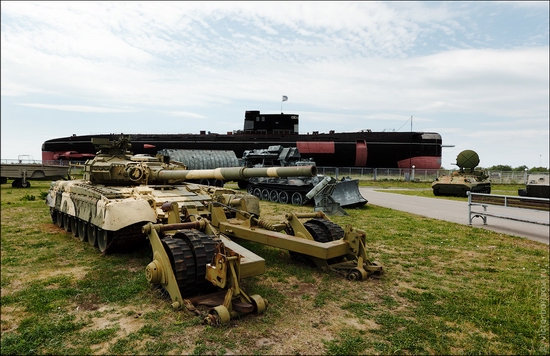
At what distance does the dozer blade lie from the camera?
15.2 m

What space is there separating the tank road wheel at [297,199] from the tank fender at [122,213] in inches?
393

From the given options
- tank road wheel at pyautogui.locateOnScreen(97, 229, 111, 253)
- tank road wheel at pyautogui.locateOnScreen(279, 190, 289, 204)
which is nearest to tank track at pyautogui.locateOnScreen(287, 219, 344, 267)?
tank road wheel at pyautogui.locateOnScreen(97, 229, 111, 253)

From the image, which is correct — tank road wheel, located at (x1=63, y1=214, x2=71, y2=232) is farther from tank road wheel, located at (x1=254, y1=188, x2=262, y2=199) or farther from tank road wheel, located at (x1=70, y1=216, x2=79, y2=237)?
tank road wheel, located at (x1=254, y1=188, x2=262, y2=199)

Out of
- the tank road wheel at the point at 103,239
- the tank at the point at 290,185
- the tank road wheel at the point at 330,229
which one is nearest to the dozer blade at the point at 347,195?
the tank at the point at 290,185

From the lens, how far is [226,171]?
6.54 meters

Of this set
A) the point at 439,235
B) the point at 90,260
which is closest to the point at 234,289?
the point at 90,260

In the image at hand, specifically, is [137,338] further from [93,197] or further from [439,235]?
[439,235]

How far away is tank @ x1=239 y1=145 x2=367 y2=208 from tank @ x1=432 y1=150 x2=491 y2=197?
27.5 ft

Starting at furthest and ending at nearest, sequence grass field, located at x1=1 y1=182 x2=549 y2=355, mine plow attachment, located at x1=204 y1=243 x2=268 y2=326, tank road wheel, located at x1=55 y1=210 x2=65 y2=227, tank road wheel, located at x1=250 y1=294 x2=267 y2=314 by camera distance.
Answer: tank road wheel, located at x1=55 y1=210 x2=65 y2=227 → tank road wheel, located at x1=250 y1=294 x2=267 y2=314 → mine plow attachment, located at x1=204 y1=243 x2=268 y2=326 → grass field, located at x1=1 y1=182 x2=549 y2=355

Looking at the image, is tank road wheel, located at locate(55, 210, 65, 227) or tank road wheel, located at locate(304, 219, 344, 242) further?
tank road wheel, located at locate(55, 210, 65, 227)

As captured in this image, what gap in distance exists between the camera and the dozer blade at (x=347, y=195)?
1521cm

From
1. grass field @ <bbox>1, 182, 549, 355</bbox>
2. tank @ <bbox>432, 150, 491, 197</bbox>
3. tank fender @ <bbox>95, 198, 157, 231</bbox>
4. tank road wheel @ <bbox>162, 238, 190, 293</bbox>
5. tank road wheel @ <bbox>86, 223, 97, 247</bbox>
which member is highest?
tank @ <bbox>432, 150, 491, 197</bbox>

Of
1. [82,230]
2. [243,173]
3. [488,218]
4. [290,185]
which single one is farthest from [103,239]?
[488,218]

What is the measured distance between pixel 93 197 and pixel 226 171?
3.31 m
